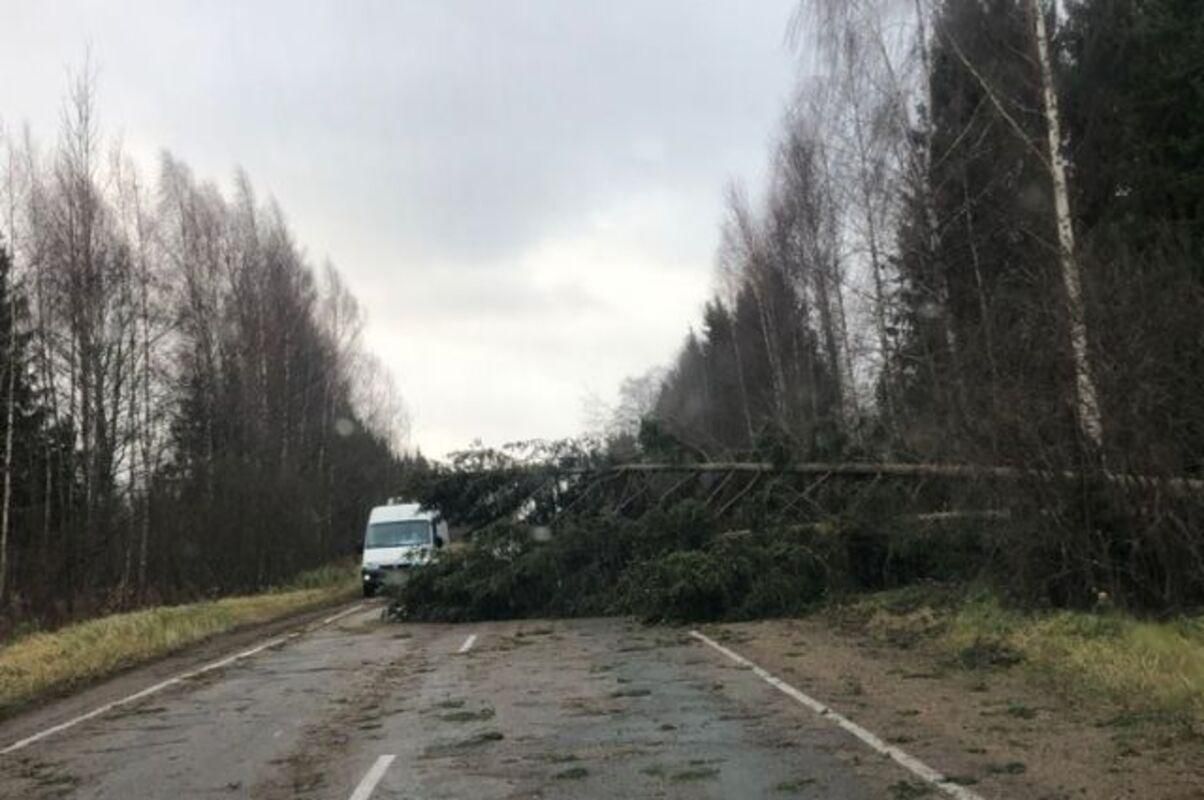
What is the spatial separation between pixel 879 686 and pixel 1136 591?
4090 mm

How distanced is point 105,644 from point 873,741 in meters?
14.4

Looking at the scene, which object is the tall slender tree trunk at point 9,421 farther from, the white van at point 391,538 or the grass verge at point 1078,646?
the grass verge at point 1078,646

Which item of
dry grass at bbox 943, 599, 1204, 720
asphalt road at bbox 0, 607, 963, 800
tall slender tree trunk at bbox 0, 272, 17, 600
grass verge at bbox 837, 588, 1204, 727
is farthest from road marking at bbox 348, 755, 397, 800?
tall slender tree trunk at bbox 0, 272, 17, 600

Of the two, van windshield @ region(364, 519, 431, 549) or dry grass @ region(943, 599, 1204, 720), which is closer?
dry grass @ region(943, 599, 1204, 720)

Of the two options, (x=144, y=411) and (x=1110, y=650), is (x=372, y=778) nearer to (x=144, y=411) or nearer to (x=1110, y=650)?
(x=1110, y=650)

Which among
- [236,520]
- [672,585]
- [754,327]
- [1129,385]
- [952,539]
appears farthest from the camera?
[754,327]

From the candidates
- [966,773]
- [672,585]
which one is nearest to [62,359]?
[672,585]

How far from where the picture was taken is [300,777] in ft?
28.5

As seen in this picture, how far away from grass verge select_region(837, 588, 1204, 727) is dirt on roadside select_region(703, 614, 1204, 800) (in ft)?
0.76

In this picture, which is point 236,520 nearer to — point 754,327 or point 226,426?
point 226,426

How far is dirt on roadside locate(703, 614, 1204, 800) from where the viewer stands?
25.3 feet

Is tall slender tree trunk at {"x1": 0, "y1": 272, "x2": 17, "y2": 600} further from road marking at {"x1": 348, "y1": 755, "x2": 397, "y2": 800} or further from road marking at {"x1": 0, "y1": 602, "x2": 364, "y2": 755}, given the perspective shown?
road marking at {"x1": 348, "y1": 755, "x2": 397, "y2": 800}

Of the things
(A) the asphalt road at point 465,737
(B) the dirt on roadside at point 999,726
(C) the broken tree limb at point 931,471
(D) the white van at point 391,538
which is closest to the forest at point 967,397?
(C) the broken tree limb at point 931,471

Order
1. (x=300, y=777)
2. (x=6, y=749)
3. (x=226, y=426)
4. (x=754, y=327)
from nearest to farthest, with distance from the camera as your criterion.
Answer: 1. (x=300, y=777)
2. (x=6, y=749)
3. (x=226, y=426)
4. (x=754, y=327)
